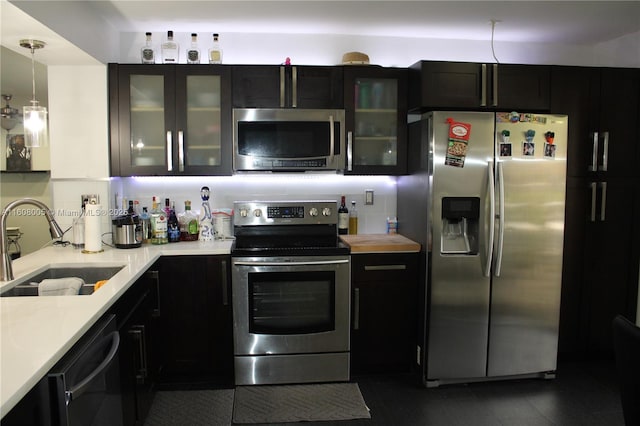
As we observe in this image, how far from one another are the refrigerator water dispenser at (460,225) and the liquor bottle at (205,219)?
161cm

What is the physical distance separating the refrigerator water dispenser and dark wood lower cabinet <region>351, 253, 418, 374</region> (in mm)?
246

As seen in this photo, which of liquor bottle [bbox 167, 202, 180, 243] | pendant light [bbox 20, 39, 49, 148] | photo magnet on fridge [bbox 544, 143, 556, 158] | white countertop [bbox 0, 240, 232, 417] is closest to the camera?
white countertop [bbox 0, 240, 232, 417]

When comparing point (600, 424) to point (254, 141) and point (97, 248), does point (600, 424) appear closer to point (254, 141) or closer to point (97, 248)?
point (254, 141)

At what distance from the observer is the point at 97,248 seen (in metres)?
2.79

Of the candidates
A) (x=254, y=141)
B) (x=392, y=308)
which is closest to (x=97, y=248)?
(x=254, y=141)

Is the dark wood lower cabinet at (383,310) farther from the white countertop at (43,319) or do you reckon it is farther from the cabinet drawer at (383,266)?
the white countertop at (43,319)

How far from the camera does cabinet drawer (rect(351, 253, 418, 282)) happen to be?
2.97m

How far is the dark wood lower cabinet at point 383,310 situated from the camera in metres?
2.98

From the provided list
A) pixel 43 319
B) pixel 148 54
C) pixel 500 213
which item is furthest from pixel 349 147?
pixel 43 319

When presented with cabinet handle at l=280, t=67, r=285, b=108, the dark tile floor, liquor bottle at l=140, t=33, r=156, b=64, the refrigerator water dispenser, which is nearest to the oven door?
the dark tile floor

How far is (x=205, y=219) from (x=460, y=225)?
1780 mm

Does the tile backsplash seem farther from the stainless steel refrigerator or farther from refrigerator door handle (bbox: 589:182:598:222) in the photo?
refrigerator door handle (bbox: 589:182:598:222)

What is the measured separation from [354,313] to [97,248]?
5.49ft

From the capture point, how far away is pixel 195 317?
2.91 m
